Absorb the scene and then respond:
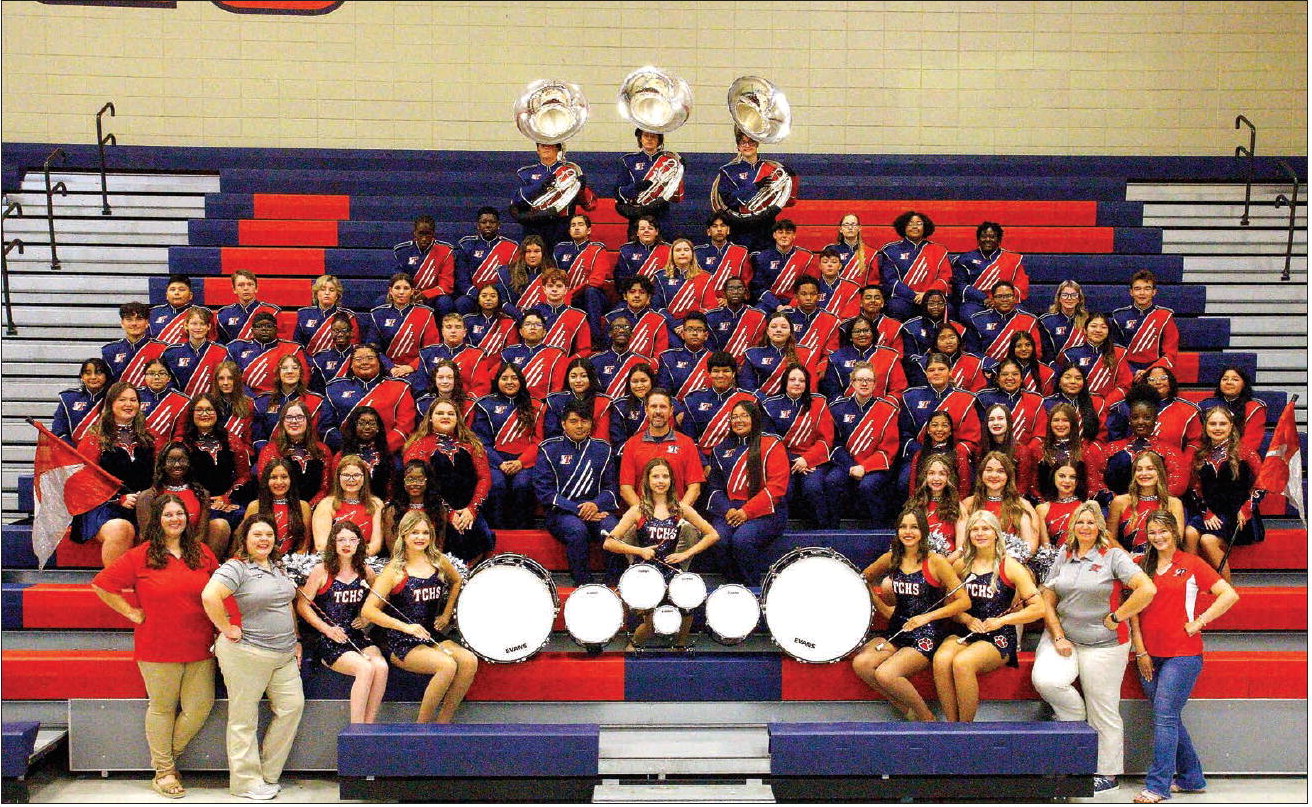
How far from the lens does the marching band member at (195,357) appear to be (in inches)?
323

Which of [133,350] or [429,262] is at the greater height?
[429,262]

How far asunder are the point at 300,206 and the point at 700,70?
3.74 metres

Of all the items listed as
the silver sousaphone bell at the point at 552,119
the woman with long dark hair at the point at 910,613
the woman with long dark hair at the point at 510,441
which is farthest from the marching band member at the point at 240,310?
the woman with long dark hair at the point at 910,613

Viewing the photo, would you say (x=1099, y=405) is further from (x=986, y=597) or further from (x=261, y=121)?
(x=261, y=121)

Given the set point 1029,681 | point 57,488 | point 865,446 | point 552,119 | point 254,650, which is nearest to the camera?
point 254,650

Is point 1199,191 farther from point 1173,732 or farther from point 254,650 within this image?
point 254,650

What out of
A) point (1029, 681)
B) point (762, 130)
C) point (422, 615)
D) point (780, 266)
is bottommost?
point (1029, 681)

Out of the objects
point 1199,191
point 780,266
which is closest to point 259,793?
point 780,266

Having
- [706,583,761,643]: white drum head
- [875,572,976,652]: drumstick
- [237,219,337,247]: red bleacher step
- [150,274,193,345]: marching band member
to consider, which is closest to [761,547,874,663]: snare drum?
[706,583,761,643]: white drum head

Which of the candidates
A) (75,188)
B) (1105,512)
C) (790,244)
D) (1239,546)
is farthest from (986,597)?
(75,188)

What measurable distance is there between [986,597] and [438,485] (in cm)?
269

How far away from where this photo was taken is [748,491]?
7211 mm

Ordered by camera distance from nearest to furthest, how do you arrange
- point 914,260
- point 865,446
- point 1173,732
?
point 1173,732 < point 865,446 < point 914,260

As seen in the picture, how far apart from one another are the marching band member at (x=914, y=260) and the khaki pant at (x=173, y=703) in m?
5.05
